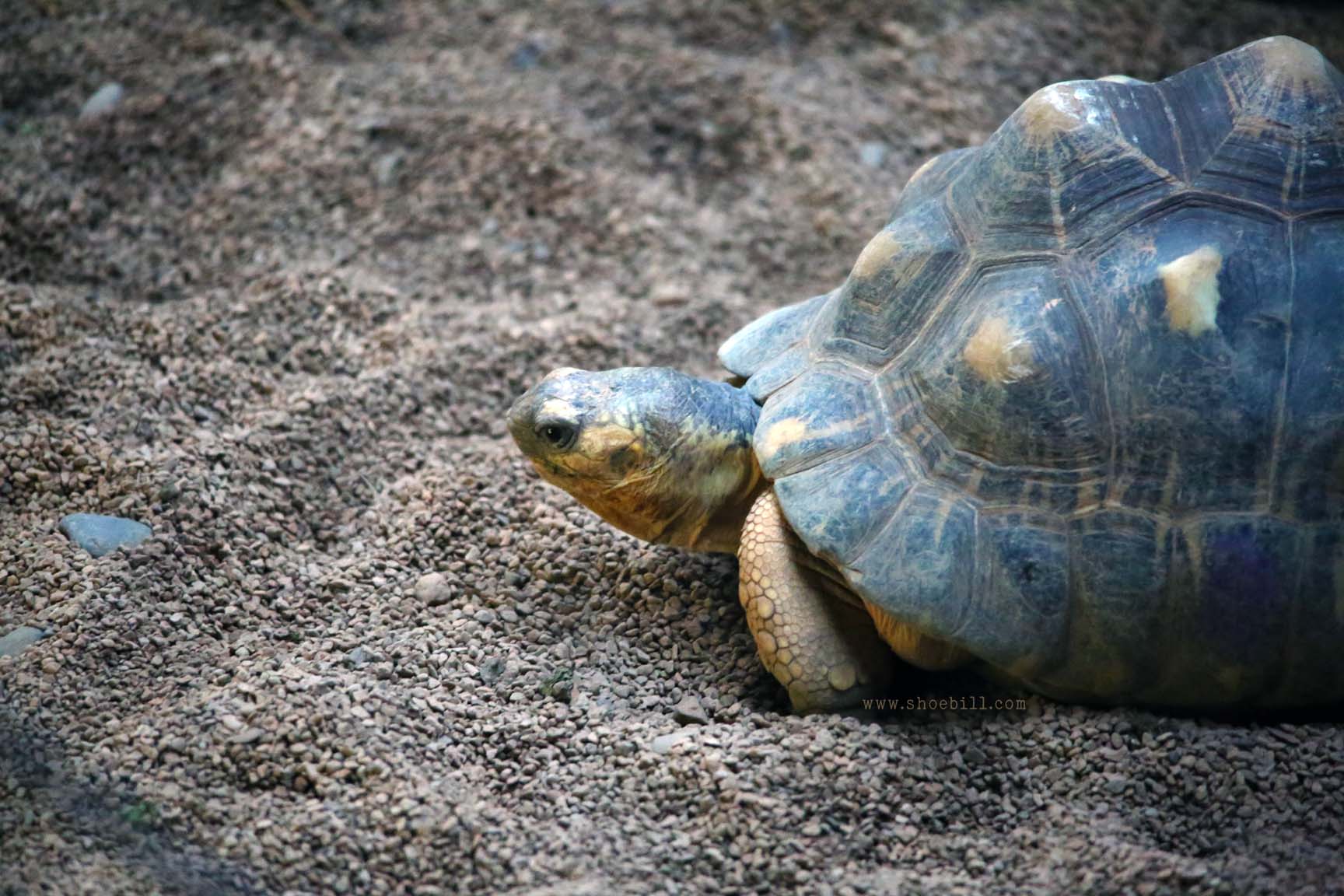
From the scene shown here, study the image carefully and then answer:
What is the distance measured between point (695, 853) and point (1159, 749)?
99 cm

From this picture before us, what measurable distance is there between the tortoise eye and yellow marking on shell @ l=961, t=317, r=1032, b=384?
887mm

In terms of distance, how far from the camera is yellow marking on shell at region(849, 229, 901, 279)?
8.79 feet

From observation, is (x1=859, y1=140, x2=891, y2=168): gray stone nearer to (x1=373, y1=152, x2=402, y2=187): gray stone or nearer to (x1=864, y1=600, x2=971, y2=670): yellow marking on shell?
(x1=373, y1=152, x2=402, y2=187): gray stone

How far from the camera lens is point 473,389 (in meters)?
3.62

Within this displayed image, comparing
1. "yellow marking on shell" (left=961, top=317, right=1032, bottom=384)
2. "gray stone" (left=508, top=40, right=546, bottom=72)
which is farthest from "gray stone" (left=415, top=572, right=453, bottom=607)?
"gray stone" (left=508, top=40, right=546, bottom=72)

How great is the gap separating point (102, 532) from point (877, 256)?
6.42 feet

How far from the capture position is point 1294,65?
2.52 metres

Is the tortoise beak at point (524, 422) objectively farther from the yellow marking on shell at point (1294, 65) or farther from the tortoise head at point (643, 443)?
the yellow marking on shell at point (1294, 65)

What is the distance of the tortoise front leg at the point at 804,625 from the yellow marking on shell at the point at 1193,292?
900 mm

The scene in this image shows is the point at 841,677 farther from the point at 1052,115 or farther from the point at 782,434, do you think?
the point at 1052,115

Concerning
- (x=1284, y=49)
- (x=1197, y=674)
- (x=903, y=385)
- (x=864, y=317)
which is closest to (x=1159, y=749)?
(x=1197, y=674)

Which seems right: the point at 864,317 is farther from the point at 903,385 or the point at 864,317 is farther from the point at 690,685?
the point at 690,685

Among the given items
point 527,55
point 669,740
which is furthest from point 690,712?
point 527,55

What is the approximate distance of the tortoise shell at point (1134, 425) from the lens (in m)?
2.37
